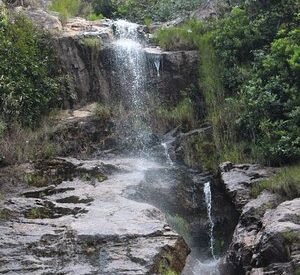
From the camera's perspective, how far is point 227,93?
12406mm

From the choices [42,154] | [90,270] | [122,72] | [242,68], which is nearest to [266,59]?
[242,68]

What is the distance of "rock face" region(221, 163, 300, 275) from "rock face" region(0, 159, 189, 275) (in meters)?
0.93

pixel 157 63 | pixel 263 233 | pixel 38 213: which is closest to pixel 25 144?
pixel 38 213

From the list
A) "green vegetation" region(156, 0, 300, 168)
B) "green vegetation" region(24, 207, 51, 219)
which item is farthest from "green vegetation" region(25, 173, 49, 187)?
"green vegetation" region(156, 0, 300, 168)

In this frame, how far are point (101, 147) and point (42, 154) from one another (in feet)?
5.33

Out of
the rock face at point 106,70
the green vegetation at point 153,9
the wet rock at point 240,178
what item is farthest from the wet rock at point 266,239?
the green vegetation at point 153,9

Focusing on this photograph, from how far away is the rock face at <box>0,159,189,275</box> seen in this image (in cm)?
657

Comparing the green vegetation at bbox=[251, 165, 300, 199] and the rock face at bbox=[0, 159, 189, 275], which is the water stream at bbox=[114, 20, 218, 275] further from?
the rock face at bbox=[0, 159, 189, 275]

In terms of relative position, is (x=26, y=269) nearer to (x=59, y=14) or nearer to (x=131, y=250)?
(x=131, y=250)

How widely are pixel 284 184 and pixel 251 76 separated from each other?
162 inches

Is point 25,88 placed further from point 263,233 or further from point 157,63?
point 263,233

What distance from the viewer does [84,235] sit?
710 centimetres

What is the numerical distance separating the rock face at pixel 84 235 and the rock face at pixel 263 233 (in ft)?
3.05

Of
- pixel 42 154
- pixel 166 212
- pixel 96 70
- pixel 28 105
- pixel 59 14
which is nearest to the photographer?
pixel 166 212
